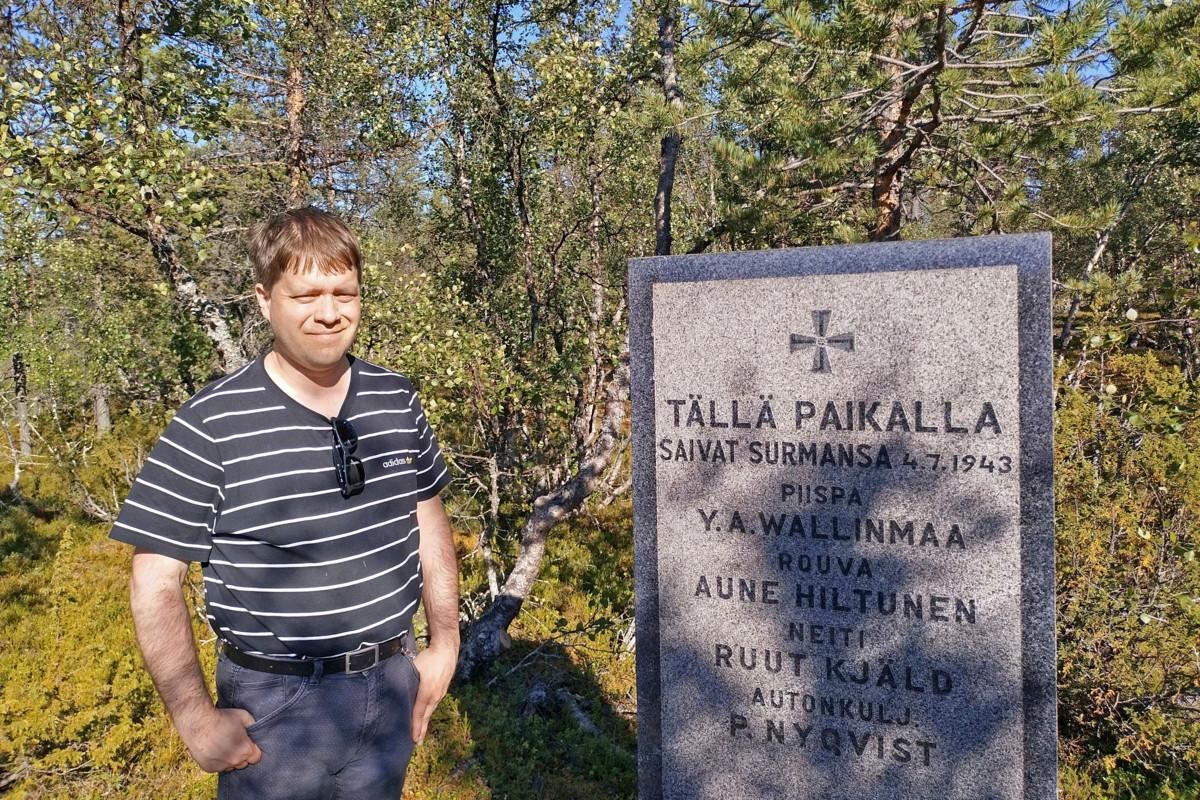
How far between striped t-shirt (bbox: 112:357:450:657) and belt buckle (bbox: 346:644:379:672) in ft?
0.06

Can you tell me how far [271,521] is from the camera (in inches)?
81.0

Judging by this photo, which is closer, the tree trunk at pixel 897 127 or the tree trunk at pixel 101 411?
the tree trunk at pixel 897 127

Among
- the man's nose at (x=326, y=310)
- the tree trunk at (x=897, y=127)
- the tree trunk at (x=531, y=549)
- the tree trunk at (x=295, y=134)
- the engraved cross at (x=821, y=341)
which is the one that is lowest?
the tree trunk at (x=531, y=549)

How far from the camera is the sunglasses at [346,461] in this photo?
217 cm

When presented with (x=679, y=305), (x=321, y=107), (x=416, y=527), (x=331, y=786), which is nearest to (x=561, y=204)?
(x=321, y=107)

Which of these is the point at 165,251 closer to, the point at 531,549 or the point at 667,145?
the point at 531,549

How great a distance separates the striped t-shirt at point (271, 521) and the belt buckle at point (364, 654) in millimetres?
19

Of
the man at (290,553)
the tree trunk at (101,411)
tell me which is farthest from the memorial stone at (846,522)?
the tree trunk at (101,411)

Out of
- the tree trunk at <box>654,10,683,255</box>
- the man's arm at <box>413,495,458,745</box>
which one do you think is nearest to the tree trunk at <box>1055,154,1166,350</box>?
the tree trunk at <box>654,10,683,255</box>

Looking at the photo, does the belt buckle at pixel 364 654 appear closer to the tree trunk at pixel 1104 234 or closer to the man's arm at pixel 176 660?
the man's arm at pixel 176 660

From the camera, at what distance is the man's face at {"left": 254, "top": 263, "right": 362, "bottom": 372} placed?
213cm

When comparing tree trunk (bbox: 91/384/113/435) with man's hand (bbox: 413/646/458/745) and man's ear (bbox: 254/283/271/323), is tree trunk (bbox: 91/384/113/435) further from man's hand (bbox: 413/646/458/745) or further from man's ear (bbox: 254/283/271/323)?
man's hand (bbox: 413/646/458/745)

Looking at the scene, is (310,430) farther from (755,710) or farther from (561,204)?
(561,204)

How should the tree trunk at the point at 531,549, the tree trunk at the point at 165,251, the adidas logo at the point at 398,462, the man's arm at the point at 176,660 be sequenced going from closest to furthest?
the man's arm at the point at 176,660
the adidas logo at the point at 398,462
the tree trunk at the point at 165,251
the tree trunk at the point at 531,549
